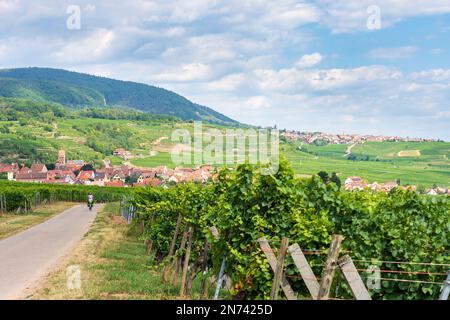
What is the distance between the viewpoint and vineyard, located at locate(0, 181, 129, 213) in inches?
1992

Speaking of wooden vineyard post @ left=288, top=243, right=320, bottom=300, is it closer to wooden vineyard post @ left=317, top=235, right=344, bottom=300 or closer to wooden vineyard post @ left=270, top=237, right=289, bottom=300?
wooden vineyard post @ left=270, top=237, right=289, bottom=300

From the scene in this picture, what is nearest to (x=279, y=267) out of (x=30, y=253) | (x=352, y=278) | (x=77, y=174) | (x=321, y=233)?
(x=352, y=278)

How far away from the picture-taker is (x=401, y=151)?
193 meters

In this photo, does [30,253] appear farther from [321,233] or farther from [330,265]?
[330,265]

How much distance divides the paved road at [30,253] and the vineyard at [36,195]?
52.4 ft

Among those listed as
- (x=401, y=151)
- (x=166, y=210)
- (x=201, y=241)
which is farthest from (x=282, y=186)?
(x=401, y=151)

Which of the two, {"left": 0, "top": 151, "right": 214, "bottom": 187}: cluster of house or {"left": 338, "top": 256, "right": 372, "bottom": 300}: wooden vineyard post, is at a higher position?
{"left": 338, "top": 256, "right": 372, "bottom": 300}: wooden vineyard post

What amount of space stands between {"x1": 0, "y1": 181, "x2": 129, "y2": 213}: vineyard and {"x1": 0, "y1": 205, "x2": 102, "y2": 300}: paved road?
52.4 ft

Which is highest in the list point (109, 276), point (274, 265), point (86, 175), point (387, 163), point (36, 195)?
point (274, 265)

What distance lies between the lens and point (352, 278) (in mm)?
7406

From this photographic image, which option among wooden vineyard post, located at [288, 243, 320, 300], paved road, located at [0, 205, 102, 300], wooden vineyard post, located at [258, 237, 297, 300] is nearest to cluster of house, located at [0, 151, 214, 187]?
paved road, located at [0, 205, 102, 300]

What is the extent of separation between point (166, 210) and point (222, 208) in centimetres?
933

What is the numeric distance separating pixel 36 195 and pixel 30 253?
4115 centimetres
